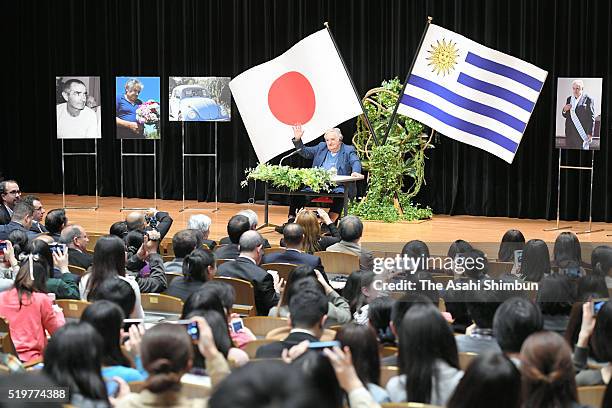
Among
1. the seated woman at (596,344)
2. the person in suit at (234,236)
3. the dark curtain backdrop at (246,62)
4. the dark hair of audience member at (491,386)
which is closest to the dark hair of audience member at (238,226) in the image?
the person in suit at (234,236)

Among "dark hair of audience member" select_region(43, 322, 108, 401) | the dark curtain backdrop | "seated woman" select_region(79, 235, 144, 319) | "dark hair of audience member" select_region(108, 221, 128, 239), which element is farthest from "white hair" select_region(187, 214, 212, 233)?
the dark curtain backdrop

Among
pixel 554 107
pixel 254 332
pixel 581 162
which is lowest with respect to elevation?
pixel 254 332

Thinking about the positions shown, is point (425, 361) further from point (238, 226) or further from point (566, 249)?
point (238, 226)

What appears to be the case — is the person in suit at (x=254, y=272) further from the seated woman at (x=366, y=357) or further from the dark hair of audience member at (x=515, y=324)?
the seated woman at (x=366, y=357)

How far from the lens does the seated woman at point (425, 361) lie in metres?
3.15

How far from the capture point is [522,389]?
280cm

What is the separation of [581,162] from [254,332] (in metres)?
7.93

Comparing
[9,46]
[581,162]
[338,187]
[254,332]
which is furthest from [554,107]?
[9,46]

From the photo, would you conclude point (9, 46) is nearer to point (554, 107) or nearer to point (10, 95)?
point (10, 95)

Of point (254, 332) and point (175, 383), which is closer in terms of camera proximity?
point (175, 383)

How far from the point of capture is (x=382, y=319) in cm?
408

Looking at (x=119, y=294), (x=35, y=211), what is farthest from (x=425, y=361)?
(x=35, y=211)

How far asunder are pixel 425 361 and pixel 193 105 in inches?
367

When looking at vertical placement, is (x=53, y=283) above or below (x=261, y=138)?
below
